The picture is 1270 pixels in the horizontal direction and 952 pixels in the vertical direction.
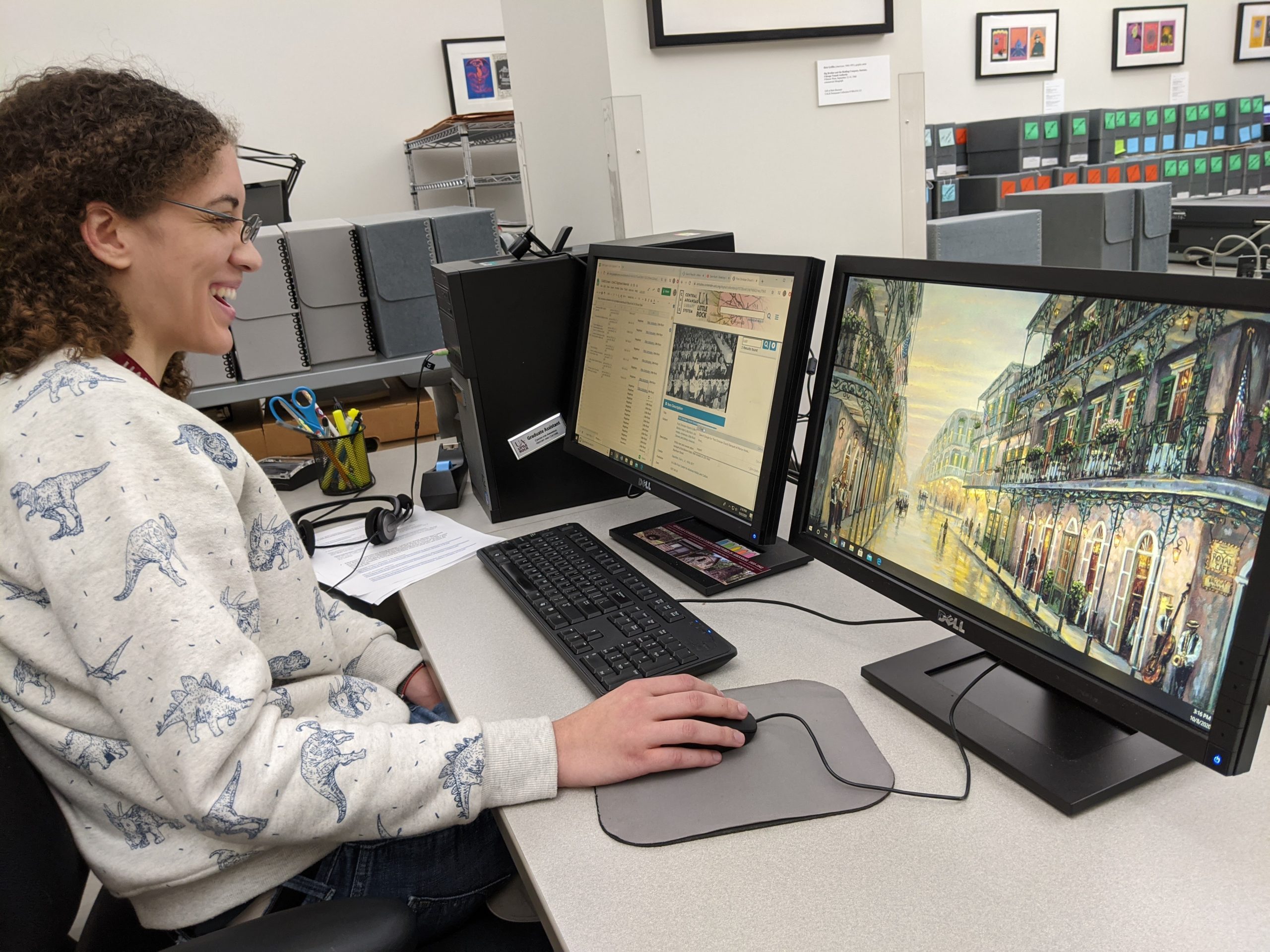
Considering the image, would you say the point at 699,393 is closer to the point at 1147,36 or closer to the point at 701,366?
the point at 701,366

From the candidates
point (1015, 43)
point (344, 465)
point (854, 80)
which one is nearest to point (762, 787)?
point (344, 465)

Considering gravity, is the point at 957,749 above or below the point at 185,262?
below

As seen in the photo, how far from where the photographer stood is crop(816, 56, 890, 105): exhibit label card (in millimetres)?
1917

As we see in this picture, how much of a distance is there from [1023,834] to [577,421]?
85 cm

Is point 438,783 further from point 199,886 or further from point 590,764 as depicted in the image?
point 199,886

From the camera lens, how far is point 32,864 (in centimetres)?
65

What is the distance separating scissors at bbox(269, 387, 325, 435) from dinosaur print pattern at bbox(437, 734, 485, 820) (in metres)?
0.90

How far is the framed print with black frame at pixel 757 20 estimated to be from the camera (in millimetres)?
1718

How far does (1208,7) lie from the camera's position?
18.7 feet

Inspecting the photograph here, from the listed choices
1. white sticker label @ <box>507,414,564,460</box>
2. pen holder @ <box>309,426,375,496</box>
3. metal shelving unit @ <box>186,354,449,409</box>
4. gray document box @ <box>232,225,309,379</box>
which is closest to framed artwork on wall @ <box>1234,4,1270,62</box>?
metal shelving unit @ <box>186,354,449,409</box>

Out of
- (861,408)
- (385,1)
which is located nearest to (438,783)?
(861,408)

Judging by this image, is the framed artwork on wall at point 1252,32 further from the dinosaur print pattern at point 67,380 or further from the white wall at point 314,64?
the dinosaur print pattern at point 67,380

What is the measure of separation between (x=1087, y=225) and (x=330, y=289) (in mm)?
2112

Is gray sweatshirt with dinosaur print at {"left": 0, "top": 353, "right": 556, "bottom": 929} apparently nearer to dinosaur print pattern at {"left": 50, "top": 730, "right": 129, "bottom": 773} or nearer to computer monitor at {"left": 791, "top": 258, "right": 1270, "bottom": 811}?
dinosaur print pattern at {"left": 50, "top": 730, "right": 129, "bottom": 773}
